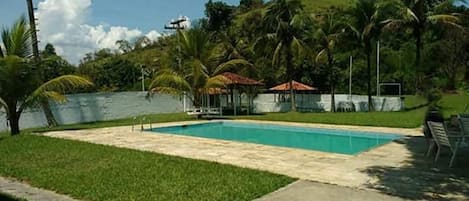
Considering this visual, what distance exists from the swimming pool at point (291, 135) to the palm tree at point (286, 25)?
7.67 meters

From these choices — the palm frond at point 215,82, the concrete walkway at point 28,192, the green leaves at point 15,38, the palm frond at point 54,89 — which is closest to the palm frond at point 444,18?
the palm frond at point 215,82

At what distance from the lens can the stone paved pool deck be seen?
625cm

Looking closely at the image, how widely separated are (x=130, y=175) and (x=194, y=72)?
13.0 m

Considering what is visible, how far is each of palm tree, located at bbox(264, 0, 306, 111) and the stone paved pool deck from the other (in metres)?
12.0

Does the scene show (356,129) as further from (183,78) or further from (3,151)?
(3,151)

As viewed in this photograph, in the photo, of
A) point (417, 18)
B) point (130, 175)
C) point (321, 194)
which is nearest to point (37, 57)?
point (130, 175)

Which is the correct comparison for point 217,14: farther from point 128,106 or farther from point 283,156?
point 283,156

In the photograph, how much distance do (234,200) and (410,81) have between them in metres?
27.5

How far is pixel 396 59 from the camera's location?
33.6 metres

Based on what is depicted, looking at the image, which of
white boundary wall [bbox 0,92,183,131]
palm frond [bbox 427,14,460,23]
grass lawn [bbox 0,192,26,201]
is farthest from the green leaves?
palm frond [bbox 427,14,460,23]

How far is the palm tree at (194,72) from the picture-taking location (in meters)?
19.6

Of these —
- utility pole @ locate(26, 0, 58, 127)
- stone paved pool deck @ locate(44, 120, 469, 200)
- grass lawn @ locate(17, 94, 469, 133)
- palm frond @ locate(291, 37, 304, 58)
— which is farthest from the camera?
palm frond @ locate(291, 37, 304, 58)

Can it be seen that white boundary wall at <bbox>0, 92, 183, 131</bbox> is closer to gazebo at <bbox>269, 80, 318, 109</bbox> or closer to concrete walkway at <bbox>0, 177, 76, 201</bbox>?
gazebo at <bbox>269, 80, 318, 109</bbox>

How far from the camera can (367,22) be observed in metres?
24.2
